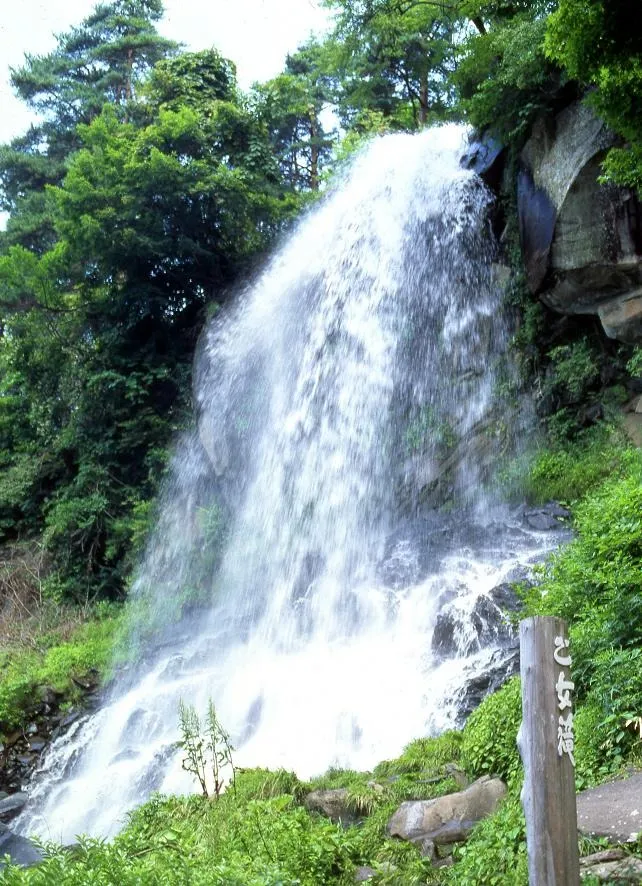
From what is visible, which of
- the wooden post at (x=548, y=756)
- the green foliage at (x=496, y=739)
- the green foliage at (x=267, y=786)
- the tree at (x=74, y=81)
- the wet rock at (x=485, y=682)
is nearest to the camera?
the wooden post at (x=548, y=756)

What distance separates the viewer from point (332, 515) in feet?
38.9

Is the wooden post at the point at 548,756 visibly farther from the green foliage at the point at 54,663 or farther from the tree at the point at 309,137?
the tree at the point at 309,137

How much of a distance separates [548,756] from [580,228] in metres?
8.88

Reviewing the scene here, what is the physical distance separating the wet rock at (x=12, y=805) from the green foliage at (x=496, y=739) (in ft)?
18.4

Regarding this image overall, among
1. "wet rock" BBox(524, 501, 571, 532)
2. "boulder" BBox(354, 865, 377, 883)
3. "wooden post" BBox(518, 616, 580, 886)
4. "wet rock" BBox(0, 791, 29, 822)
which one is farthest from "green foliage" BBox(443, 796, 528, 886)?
"wet rock" BBox(0, 791, 29, 822)

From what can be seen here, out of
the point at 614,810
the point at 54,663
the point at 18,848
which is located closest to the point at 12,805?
the point at 18,848

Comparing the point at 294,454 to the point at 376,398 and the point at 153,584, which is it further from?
the point at 153,584

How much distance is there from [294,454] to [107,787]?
5920 millimetres

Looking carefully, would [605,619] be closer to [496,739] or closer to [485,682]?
[496,739]

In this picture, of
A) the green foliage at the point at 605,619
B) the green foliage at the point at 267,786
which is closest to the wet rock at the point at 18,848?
the green foliage at the point at 267,786

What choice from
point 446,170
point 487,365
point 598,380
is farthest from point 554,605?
point 446,170

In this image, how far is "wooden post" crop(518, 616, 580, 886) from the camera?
2.98 metres

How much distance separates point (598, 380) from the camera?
452 inches

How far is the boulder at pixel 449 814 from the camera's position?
15.8ft
